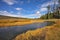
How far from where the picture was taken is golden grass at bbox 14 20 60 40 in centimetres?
299

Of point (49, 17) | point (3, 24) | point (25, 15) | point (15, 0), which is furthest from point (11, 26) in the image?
point (49, 17)

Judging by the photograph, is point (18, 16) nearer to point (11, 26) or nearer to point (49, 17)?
point (11, 26)

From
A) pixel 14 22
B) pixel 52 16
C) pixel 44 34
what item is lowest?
pixel 44 34

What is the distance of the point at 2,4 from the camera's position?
298cm

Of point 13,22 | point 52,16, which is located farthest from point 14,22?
point 52,16

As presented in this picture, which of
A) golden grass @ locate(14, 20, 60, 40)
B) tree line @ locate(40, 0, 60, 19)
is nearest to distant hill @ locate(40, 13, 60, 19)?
tree line @ locate(40, 0, 60, 19)

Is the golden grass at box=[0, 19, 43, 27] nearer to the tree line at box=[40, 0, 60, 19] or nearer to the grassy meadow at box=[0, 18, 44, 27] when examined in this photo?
the grassy meadow at box=[0, 18, 44, 27]

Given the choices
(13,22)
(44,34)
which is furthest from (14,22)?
(44,34)

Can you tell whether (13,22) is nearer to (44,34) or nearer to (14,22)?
(14,22)

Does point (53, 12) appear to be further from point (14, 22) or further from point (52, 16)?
point (14, 22)

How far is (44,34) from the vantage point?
3.04 meters

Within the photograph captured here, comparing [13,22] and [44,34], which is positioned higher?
[13,22]

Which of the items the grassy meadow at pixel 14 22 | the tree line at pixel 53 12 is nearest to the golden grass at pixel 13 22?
the grassy meadow at pixel 14 22

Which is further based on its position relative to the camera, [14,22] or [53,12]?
[53,12]
